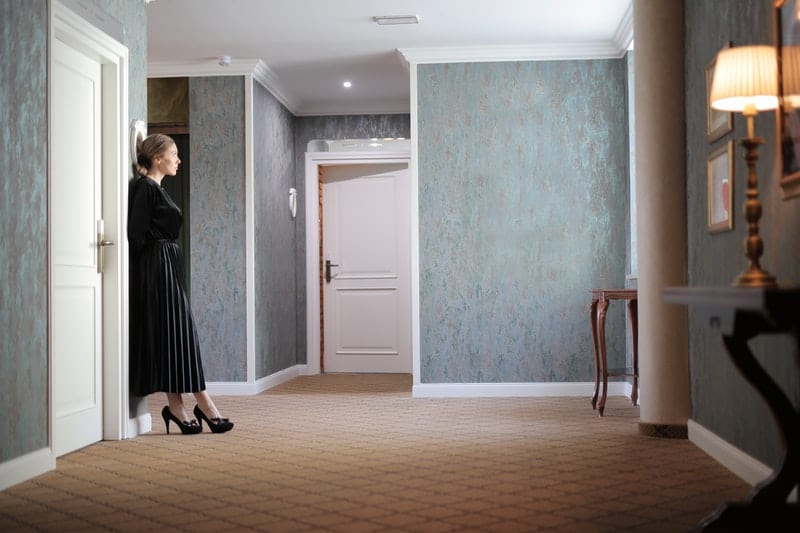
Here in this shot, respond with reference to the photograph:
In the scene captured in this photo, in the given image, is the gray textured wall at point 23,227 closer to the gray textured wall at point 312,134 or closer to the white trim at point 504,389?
the white trim at point 504,389

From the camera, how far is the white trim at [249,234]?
7.24 meters

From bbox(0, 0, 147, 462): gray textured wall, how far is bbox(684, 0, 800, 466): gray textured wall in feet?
9.38

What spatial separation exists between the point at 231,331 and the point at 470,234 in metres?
2.04

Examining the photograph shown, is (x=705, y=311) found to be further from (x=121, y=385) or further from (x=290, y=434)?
(x=121, y=385)

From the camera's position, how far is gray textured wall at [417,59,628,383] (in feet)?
22.4

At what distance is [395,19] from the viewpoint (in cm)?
610

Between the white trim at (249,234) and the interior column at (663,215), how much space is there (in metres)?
3.43

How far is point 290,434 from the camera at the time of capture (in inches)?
196

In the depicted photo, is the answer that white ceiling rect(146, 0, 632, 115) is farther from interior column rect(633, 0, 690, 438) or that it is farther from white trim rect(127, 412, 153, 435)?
white trim rect(127, 412, 153, 435)

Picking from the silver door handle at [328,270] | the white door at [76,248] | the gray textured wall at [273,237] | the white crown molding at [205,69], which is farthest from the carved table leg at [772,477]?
the silver door handle at [328,270]

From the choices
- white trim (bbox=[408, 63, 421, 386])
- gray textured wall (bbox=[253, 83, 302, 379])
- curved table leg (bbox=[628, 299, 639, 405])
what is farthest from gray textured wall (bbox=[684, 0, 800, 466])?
gray textured wall (bbox=[253, 83, 302, 379])

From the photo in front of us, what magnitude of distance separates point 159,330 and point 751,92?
128 inches

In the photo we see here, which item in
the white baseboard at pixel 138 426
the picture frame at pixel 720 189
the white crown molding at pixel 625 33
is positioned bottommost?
the white baseboard at pixel 138 426

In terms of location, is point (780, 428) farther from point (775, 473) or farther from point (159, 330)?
point (159, 330)
